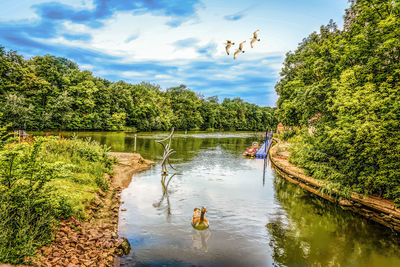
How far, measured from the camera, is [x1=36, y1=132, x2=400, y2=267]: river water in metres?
7.92

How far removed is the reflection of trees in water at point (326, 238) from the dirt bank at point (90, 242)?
5.30m

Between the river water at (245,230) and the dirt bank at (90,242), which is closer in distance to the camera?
the dirt bank at (90,242)

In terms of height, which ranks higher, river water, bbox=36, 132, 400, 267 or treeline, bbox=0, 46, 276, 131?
Result: treeline, bbox=0, 46, 276, 131

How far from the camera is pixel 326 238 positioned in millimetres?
9656

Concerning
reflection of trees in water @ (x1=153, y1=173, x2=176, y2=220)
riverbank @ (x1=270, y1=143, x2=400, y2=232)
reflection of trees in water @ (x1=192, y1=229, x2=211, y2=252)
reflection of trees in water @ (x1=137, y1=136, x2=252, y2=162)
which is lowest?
reflection of trees in water @ (x1=192, y1=229, x2=211, y2=252)

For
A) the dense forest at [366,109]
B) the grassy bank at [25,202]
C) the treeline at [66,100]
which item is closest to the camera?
the grassy bank at [25,202]

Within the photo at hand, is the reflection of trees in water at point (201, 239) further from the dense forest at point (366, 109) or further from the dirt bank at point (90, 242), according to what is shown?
the dense forest at point (366, 109)

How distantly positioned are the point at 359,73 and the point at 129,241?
13773 mm

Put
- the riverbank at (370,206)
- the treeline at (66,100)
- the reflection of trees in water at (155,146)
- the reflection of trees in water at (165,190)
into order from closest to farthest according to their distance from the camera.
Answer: the riverbank at (370,206) → the reflection of trees in water at (165,190) → the reflection of trees in water at (155,146) → the treeline at (66,100)

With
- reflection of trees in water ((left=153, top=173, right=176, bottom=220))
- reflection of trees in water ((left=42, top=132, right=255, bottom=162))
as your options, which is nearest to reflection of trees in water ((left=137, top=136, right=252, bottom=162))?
reflection of trees in water ((left=42, top=132, right=255, bottom=162))

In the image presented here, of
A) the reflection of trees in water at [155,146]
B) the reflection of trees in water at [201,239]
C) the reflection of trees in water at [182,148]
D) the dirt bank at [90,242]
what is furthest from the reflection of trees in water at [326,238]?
the reflection of trees in water at [155,146]

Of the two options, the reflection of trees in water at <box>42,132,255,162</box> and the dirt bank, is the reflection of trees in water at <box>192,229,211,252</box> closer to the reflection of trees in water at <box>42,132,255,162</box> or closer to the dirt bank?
the dirt bank

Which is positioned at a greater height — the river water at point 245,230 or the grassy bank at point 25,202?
the grassy bank at point 25,202

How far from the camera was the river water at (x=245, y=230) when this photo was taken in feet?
26.0
